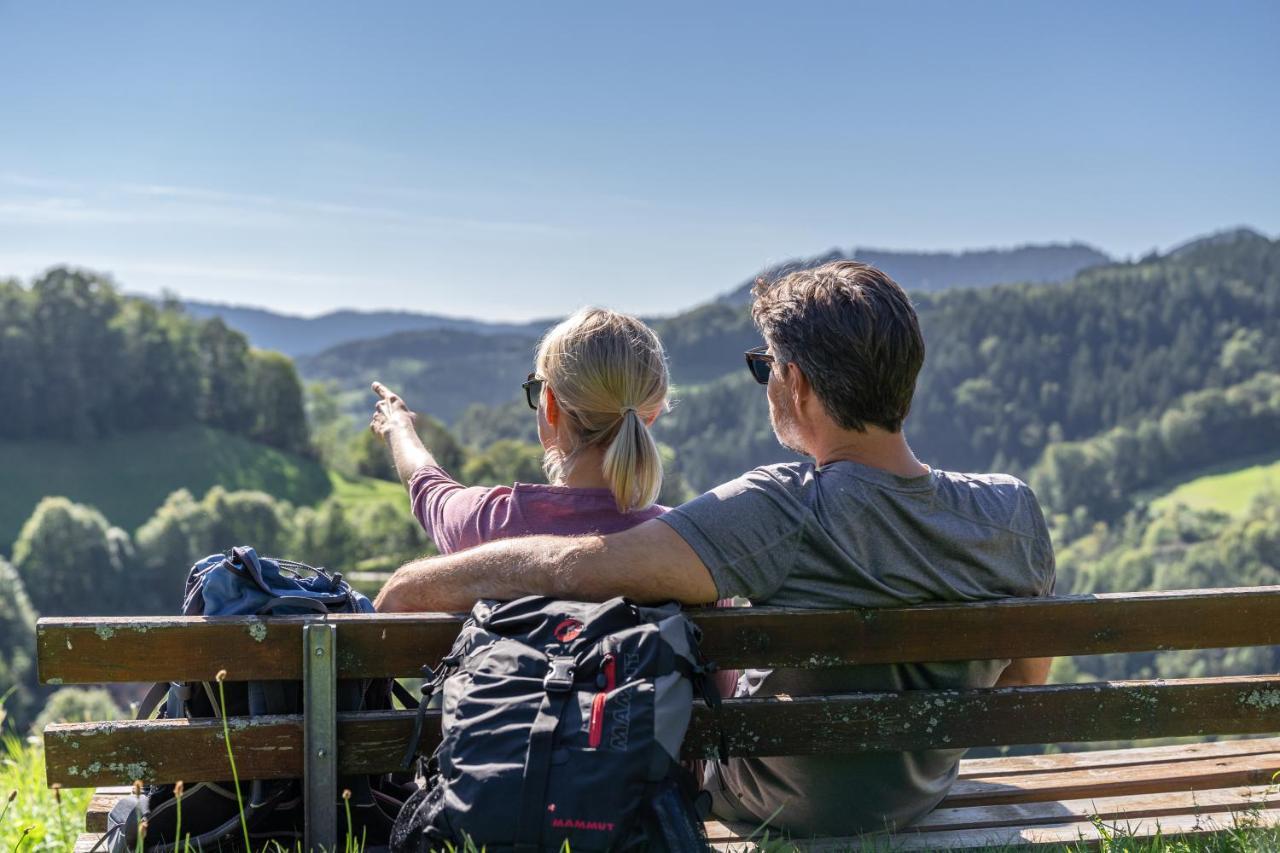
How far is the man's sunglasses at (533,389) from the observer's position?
3.34 meters

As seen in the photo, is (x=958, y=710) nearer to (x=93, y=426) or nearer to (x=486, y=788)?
(x=486, y=788)

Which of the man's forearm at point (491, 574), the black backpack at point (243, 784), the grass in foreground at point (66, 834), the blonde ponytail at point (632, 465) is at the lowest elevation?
the grass in foreground at point (66, 834)

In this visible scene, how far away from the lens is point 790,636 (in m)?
2.97

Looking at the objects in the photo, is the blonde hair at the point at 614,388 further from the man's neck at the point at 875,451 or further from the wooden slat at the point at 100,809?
the wooden slat at the point at 100,809

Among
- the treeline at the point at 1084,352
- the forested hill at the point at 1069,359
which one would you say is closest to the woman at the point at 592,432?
the forested hill at the point at 1069,359

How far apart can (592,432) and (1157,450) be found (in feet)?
408

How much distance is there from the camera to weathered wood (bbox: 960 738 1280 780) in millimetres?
3867

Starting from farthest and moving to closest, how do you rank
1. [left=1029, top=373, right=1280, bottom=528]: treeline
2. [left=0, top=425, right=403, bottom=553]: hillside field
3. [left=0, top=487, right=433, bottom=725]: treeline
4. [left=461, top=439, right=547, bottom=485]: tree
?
[left=1029, top=373, right=1280, bottom=528]: treeline → [left=0, top=425, right=403, bottom=553]: hillside field → [left=461, top=439, right=547, bottom=485]: tree → [left=0, top=487, right=433, bottom=725]: treeline

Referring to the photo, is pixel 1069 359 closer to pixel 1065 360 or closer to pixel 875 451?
pixel 1065 360

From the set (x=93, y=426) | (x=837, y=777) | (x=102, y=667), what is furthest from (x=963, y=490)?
(x=93, y=426)

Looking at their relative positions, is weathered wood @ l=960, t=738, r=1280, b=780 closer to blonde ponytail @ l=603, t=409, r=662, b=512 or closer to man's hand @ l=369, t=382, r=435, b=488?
blonde ponytail @ l=603, t=409, r=662, b=512

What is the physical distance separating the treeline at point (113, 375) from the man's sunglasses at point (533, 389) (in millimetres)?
91293

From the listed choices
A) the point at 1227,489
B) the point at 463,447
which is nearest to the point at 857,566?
the point at 463,447

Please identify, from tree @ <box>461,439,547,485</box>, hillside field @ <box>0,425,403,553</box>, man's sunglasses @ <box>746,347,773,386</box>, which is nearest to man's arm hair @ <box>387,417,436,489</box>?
man's sunglasses @ <box>746,347,773,386</box>
